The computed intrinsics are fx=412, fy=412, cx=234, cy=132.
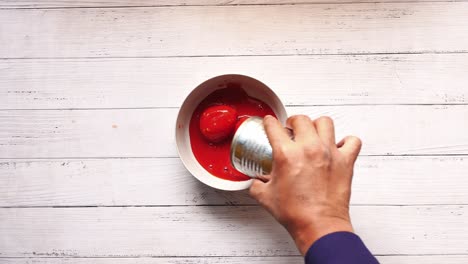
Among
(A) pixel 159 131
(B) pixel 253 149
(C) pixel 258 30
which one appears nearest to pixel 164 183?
(A) pixel 159 131

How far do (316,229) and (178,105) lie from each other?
36 cm

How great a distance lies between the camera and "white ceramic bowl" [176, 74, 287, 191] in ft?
2.23

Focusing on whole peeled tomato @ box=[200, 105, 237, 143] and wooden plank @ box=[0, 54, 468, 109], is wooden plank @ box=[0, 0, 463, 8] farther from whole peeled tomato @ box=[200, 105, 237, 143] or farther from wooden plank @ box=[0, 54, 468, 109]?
whole peeled tomato @ box=[200, 105, 237, 143]

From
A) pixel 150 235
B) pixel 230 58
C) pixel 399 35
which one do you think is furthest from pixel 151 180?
pixel 399 35

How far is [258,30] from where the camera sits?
76 cm

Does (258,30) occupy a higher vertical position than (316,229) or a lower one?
higher

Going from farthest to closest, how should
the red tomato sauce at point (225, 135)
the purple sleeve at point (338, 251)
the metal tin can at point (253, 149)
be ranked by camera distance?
the red tomato sauce at point (225, 135) < the metal tin can at point (253, 149) < the purple sleeve at point (338, 251)

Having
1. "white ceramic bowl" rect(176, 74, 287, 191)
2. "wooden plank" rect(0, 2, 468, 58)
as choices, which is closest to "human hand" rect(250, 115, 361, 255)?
"white ceramic bowl" rect(176, 74, 287, 191)

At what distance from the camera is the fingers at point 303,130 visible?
53 centimetres

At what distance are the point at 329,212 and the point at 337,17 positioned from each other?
407 millimetres

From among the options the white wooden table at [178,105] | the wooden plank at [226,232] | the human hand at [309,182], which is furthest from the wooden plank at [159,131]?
the human hand at [309,182]

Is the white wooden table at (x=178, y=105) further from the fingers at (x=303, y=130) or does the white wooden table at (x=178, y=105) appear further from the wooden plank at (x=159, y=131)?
the fingers at (x=303, y=130)

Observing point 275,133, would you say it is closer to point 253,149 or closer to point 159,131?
point 253,149

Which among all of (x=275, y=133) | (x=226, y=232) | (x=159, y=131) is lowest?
(x=226, y=232)
